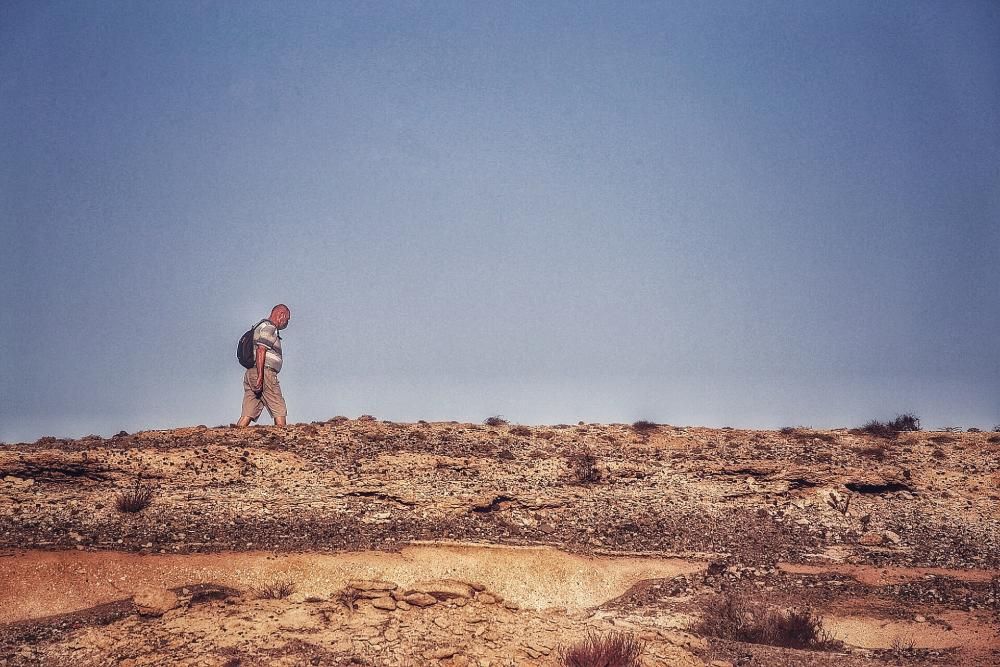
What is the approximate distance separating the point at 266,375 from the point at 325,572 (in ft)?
22.0

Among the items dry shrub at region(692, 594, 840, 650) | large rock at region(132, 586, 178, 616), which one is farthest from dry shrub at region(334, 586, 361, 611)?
dry shrub at region(692, 594, 840, 650)

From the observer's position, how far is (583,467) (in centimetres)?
1644

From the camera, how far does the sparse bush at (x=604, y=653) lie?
30.8 feet

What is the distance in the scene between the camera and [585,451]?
17.7 m

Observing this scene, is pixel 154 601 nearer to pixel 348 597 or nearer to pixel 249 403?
pixel 348 597

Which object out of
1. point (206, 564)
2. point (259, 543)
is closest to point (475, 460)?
point (259, 543)

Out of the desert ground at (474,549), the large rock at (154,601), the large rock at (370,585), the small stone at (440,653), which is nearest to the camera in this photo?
the small stone at (440,653)

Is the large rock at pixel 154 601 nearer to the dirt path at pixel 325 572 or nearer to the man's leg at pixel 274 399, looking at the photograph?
the dirt path at pixel 325 572

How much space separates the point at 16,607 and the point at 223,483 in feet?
13.7

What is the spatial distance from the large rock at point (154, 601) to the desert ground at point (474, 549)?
3cm

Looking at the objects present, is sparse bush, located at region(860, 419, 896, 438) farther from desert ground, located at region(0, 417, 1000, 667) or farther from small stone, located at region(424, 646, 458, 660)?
small stone, located at region(424, 646, 458, 660)

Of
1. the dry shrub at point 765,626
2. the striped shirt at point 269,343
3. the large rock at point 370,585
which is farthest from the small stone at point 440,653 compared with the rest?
the striped shirt at point 269,343

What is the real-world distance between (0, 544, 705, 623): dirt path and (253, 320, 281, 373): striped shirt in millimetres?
6029

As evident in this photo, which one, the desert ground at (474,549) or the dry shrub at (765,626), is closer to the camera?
the desert ground at (474,549)
